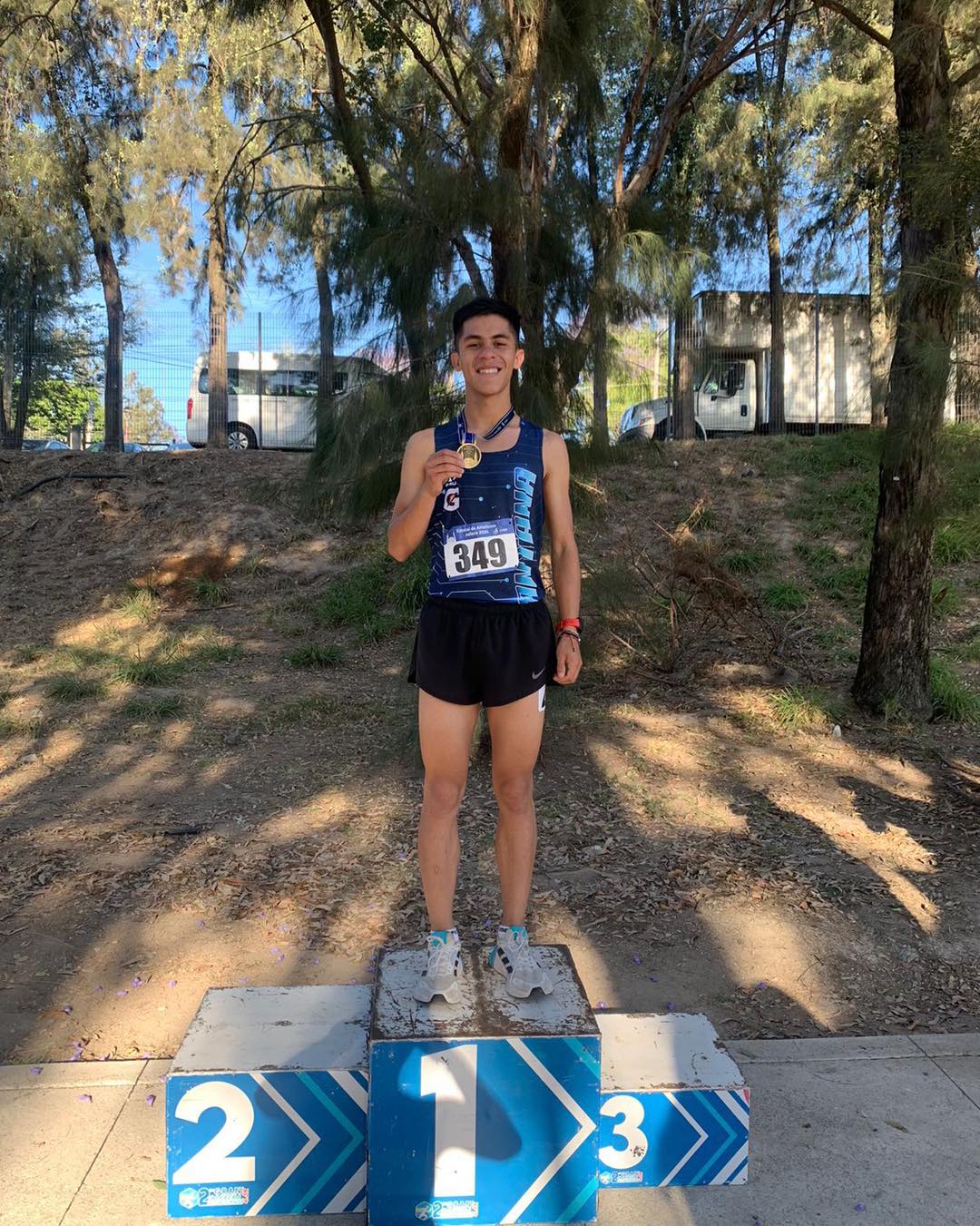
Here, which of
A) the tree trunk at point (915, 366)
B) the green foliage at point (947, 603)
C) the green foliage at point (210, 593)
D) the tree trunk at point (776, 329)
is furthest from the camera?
the tree trunk at point (776, 329)

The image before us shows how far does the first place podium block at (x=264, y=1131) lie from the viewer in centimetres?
217

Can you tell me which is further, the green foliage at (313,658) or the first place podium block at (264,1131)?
the green foliage at (313,658)

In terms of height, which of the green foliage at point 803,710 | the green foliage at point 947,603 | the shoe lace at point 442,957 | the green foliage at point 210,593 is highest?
the green foliage at point 210,593

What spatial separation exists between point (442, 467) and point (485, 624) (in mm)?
420

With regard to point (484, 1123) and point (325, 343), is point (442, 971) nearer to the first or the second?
point (484, 1123)

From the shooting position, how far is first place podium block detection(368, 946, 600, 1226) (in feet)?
7.04

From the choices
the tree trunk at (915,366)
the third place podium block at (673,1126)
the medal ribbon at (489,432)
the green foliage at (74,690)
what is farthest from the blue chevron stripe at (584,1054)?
the green foliage at (74,690)

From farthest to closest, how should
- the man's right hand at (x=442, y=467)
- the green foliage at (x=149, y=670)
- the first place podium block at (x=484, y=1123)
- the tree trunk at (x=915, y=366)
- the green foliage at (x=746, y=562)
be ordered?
the green foliage at (x=746, y=562) < the green foliage at (x=149, y=670) < the tree trunk at (x=915, y=366) < the man's right hand at (x=442, y=467) < the first place podium block at (x=484, y=1123)

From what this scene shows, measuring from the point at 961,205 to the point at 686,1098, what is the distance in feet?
12.9

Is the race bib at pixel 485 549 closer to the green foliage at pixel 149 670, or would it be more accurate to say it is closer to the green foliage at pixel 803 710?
the green foliage at pixel 803 710

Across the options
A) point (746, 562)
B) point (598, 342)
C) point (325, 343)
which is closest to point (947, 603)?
point (746, 562)

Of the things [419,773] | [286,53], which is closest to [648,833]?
[419,773]

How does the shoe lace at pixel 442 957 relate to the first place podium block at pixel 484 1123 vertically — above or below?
above

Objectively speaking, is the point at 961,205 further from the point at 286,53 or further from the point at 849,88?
the point at 849,88
